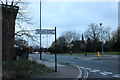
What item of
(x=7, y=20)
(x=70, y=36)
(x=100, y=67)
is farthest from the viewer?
(x=70, y=36)

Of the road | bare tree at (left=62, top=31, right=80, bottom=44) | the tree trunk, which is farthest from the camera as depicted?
bare tree at (left=62, top=31, right=80, bottom=44)

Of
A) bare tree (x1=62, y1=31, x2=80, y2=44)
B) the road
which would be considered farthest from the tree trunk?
bare tree (x1=62, y1=31, x2=80, y2=44)

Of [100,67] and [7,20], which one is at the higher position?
[7,20]

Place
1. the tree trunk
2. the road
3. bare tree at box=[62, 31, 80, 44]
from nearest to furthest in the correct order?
the road, the tree trunk, bare tree at box=[62, 31, 80, 44]

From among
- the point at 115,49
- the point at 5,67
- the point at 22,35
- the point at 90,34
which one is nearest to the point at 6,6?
the point at 22,35

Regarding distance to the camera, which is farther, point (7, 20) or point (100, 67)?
point (100, 67)

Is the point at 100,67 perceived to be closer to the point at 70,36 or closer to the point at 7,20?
the point at 7,20

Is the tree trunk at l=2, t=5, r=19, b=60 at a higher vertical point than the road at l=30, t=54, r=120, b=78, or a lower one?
higher

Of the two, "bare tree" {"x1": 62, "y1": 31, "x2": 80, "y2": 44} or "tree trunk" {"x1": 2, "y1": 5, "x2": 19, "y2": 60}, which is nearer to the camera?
"tree trunk" {"x1": 2, "y1": 5, "x2": 19, "y2": 60}

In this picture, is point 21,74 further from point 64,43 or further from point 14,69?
point 64,43

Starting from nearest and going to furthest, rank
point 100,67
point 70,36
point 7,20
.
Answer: point 7,20
point 100,67
point 70,36

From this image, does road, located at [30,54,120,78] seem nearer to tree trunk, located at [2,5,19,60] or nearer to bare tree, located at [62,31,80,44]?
tree trunk, located at [2,5,19,60]

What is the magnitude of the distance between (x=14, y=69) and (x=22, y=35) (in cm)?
544

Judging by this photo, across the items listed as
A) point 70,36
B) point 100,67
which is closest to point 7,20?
point 100,67
